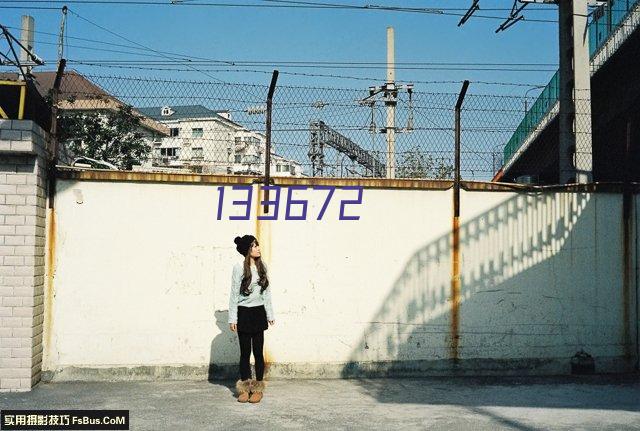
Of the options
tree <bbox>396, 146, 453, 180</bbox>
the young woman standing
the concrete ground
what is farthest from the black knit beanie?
tree <bbox>396, 146, 453, 180</bbox>

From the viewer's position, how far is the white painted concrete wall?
6.50 metres

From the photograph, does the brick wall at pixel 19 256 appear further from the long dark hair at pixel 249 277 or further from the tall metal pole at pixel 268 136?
the tall metal pole at pixel 268 136

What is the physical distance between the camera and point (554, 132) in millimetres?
13930

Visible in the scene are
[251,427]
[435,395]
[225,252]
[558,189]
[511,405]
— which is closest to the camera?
[251,427]

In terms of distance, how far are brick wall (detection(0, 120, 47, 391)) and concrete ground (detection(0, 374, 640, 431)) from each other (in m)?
0.34

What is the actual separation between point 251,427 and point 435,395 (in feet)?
6.80

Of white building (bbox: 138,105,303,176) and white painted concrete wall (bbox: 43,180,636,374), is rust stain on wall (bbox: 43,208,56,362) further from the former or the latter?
white building (bbox: 138,105,303,176)

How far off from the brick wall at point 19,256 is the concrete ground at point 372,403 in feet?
1.11

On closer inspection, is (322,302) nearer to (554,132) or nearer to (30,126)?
(30,126)

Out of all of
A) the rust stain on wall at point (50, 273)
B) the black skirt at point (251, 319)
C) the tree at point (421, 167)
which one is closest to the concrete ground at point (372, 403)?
the rust stain on wall at point (50, 273)

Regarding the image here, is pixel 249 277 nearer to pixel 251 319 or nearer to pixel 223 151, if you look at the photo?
pixel 251 319

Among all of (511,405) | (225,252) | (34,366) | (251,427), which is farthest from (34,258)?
(511,405)

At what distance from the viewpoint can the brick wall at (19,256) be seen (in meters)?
5.93

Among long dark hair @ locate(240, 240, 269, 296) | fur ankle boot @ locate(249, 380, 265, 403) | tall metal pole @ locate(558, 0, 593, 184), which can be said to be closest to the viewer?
fur ankle boot @ locate(249, 380, 265, 403)
